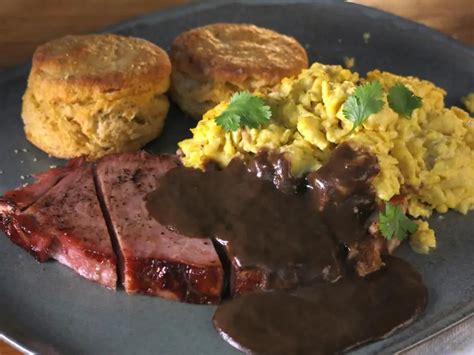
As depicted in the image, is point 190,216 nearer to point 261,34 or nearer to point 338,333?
point 338,333

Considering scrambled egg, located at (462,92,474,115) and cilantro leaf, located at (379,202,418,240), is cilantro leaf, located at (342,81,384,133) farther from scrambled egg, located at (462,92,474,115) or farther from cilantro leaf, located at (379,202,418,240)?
scrambled egg, located at (462,92,474,115)

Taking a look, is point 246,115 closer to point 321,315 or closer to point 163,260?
point 163,260

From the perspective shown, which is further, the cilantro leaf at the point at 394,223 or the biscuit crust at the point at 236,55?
the biscuit crust at the point at 236,55

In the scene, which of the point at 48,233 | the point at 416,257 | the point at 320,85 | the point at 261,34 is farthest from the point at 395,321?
the point at 261,34

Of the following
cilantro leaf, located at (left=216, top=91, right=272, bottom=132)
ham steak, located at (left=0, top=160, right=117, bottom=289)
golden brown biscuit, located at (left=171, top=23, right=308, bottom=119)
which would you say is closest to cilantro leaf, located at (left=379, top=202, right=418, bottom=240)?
cilantro leaf, located at (left=216, top=91, right=272, bottom=132)

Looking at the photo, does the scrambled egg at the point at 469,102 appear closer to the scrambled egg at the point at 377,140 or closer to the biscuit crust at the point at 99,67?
the scrambled egg at the point at 377,140

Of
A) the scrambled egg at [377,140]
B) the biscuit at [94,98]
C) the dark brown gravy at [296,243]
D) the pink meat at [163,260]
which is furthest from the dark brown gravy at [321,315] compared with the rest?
the biscuit at [94,98]

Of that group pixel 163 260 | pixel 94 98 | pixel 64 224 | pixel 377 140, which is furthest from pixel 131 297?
pixel 377 140
